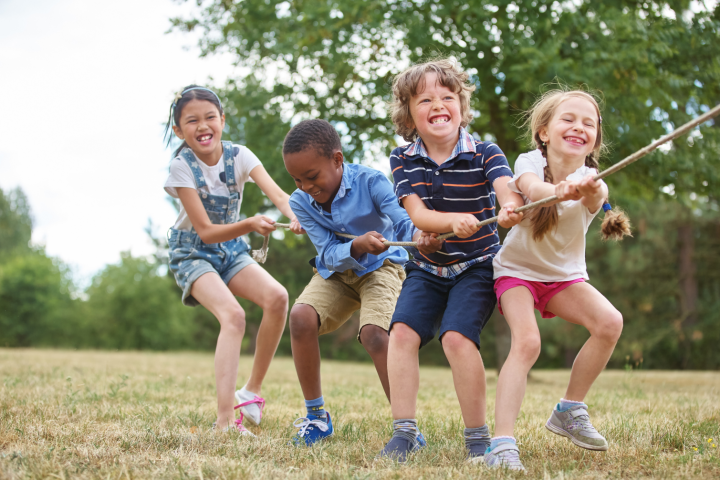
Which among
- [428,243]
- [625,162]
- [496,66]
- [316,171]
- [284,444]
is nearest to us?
[625,162]

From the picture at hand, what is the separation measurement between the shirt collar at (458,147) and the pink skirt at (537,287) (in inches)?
24.2

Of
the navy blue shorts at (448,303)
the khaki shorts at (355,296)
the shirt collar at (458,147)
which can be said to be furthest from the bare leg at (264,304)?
the shirt collar at (458,147)

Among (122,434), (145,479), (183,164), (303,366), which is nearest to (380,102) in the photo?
(183,164)

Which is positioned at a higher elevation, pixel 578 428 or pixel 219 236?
pixel 219 236

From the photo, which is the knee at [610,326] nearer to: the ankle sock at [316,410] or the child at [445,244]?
the child at [445,244]

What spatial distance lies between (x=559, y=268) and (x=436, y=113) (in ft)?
3.00

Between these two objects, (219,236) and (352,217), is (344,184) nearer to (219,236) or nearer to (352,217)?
(352,217)

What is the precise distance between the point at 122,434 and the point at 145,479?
92cm

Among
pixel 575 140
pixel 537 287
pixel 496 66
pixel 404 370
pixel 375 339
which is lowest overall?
pixel 404 370

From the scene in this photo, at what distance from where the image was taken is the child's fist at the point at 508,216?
97.8 inches

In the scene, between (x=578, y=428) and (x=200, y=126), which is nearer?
(x=578, y=428)

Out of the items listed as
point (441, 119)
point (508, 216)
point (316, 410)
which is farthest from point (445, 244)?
point (316, 410)

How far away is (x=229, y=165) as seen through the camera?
3789 millimetres

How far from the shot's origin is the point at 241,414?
3686 millimetres
